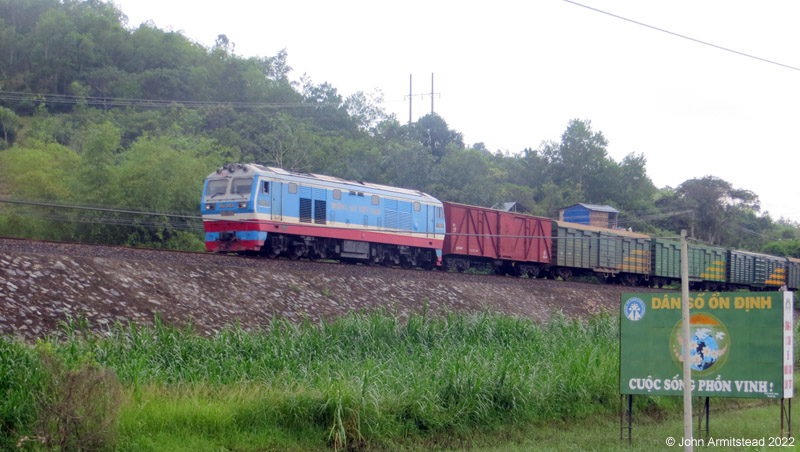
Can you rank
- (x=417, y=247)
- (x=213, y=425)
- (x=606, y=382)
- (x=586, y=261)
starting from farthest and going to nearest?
(x=586, y=261) → (x=417, y=247) → (x=606, y=382) → (x=213, y=425)

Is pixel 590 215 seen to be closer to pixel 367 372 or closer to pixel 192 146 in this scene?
pixel 192 146

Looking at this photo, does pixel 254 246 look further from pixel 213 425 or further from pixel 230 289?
pixel 213 425

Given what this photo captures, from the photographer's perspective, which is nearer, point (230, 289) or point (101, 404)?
point (101, 404)

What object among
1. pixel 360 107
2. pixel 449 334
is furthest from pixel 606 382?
pixel 360 107

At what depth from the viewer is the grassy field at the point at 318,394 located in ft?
28.1

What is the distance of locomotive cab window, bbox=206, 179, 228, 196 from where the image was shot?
21938 millimetres

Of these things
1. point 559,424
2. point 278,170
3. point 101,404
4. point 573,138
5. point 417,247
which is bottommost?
point 559,424

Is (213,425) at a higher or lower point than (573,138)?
lower

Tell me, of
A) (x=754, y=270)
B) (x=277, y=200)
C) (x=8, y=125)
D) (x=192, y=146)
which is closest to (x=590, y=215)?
(x=754, y=270)

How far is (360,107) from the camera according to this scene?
280 feet

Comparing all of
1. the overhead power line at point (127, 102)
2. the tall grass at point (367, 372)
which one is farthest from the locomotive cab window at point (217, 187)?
the overhead power line at point (127, 102)

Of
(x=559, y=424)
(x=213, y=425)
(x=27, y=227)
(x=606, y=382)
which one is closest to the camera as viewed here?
(x=213, y=425)

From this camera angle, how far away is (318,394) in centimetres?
1020

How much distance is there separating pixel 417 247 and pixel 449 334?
10623 millimetres
